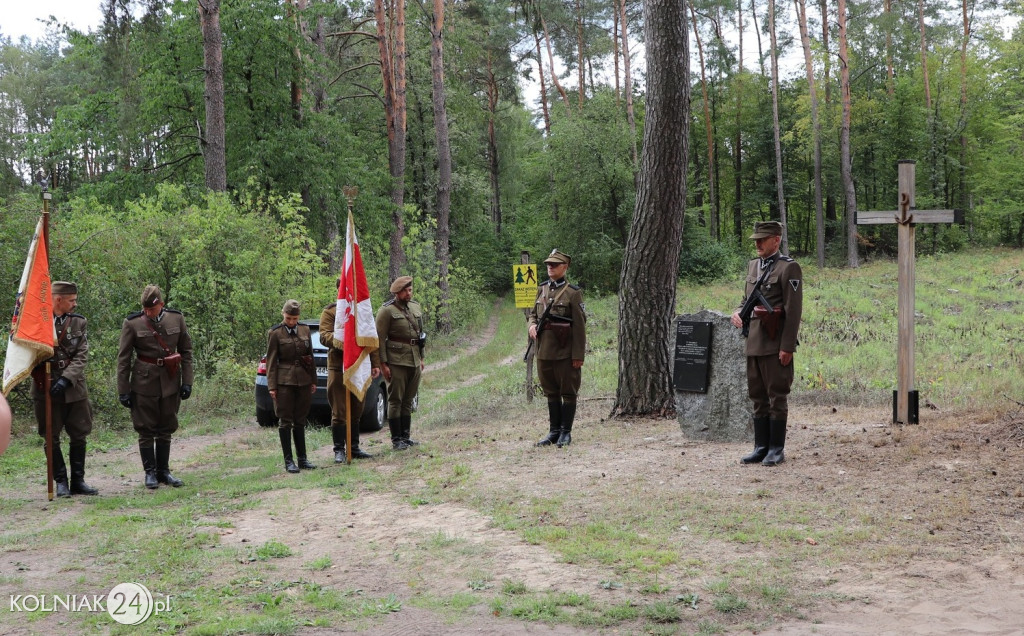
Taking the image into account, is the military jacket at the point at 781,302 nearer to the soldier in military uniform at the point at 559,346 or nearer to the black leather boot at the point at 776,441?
the black leather boot at the point at 776,441

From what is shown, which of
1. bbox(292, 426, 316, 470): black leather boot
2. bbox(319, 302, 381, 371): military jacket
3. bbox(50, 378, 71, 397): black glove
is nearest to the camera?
bbox(50, 378, 71, 397): black glove

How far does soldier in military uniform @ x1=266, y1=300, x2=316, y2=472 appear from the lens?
9.60m

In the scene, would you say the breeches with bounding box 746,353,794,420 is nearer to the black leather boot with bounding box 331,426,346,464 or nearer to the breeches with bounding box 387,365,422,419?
the breeches with bounding box 387,365,422,419

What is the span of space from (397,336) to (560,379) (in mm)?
2156

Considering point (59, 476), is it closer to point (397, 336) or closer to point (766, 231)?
point (397, 336)

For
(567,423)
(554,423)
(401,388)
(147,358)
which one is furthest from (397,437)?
(147,358)

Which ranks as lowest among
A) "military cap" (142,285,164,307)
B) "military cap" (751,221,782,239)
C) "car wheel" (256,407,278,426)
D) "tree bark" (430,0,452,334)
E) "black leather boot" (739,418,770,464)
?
"car wheel" (256,407,278,426)

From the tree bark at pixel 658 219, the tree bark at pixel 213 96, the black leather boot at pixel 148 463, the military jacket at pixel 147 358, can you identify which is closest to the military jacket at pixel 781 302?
the tree bark at pixel 658 219

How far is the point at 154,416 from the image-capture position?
29.6 feet

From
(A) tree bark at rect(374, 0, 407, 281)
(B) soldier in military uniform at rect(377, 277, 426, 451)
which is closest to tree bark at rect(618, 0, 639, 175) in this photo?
(A) tree bark at rect(374, 0, 407, 281)

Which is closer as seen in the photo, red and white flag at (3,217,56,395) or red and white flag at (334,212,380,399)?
red and white flag at (3,217,56,395)

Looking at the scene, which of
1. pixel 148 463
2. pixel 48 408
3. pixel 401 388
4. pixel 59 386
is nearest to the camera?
pixel 48 408

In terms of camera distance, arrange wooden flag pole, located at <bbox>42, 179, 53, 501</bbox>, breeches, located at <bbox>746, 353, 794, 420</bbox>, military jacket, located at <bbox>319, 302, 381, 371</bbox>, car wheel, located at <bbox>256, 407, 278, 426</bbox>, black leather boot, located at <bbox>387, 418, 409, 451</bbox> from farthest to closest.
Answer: car wheel, located at <bbox>256, 407, 278, 426</bbox>, black leather boot, located at <bbox>387, 418, 409, 451</bbox>, military jacket, located at <bbox>319, 302, 381, 371</bbox>, wooden flag pole, located at <bbox>42, 179, 53, 501</bbox>, breeches, located at <bbox>746, 353, 794, 420</bbox>

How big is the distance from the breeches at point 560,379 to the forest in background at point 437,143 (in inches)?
185
